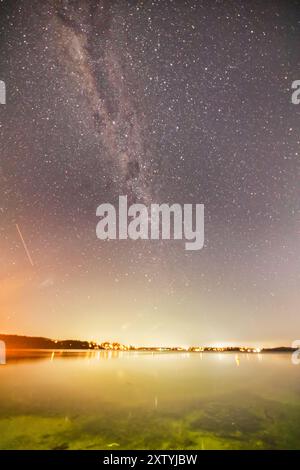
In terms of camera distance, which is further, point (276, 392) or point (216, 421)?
point (276, 392)

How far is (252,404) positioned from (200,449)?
1351cm

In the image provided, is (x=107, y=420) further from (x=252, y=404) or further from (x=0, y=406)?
(x=252, y=404)

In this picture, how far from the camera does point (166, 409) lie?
77.3ft

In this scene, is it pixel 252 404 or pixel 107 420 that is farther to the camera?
pixel 252 404

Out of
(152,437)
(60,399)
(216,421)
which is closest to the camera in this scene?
(152,437)

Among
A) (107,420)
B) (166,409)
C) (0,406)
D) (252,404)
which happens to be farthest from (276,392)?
(0,406)

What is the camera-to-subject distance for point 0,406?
2412cm
